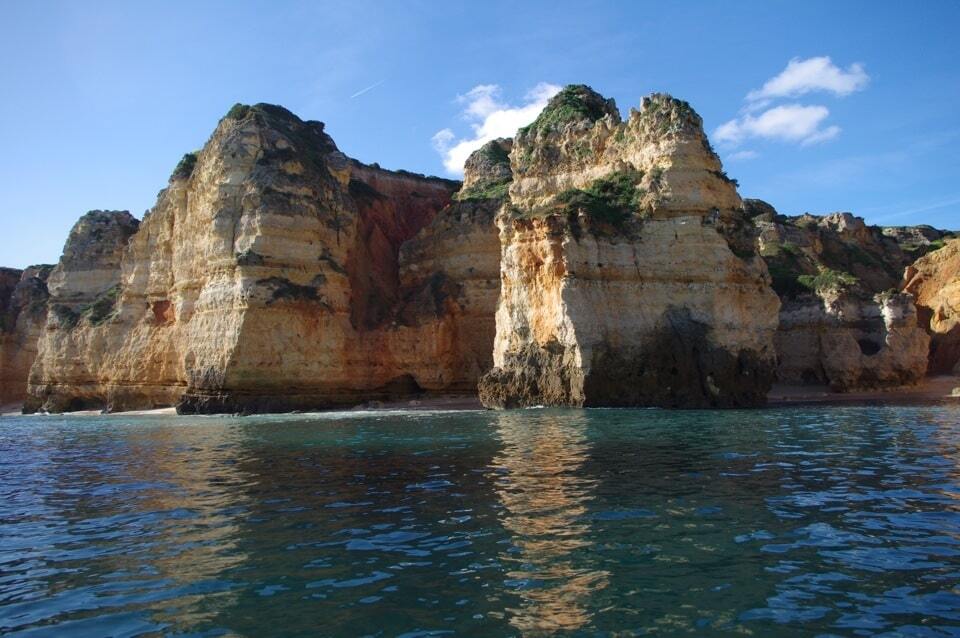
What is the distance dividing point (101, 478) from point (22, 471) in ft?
10.2

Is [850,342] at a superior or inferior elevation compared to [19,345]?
inferior

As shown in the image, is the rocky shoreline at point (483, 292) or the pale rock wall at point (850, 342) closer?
the rocky shoreline at point (483, 292)

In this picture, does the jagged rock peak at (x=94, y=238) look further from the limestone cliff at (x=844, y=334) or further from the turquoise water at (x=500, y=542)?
the limestone cliff at (x=844, y=334)

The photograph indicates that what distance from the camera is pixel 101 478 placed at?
1340 cm

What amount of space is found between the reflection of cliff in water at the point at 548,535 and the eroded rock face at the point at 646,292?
46.9 ft

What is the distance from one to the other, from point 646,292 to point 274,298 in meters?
18.8

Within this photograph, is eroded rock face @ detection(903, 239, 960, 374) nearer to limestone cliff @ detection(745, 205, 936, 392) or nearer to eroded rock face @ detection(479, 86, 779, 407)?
limestone cliff @ detection(745, 205, 936, 392)

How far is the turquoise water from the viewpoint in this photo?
5625mm

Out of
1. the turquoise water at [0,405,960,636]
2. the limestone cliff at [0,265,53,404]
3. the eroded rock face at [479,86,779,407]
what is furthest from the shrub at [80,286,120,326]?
the turquoise water at [0,405,960,636]

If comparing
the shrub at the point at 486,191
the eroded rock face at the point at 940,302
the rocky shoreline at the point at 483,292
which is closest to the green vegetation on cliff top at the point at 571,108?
the rocky shoreline at the point at 483,292

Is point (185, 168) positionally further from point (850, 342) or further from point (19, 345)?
point (850, 342)

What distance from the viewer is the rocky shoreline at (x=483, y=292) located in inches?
1185

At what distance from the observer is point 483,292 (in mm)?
41719

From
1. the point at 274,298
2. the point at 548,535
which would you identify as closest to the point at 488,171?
the point at 274,298
